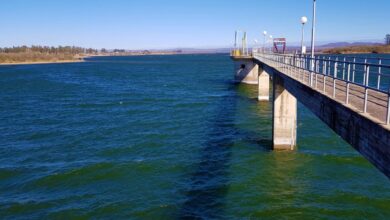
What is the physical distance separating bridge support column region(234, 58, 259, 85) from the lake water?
26612 mm

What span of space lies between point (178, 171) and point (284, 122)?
821 cm

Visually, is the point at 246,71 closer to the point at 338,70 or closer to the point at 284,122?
the point at 338,70

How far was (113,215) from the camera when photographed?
16391 mm

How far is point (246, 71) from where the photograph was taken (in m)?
65.6

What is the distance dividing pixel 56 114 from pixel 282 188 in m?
29.1

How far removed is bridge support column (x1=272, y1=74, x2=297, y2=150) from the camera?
24953 mm

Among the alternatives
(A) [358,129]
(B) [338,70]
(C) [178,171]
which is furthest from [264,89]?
(A) [358,129]

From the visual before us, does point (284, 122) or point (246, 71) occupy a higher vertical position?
point (246, 71)

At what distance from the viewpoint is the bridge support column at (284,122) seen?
2495 centimetres

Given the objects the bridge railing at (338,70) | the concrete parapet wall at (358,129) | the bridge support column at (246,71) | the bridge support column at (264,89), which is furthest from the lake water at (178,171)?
the bridge support column at (246,71)

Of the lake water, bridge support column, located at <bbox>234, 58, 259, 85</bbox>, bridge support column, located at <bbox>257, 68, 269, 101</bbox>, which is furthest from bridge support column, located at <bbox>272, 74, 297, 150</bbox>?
bridge support column, located at <bbox>234, 58, 259, 85</bbox>

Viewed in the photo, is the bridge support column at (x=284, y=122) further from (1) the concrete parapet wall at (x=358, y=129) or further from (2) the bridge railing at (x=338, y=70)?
(1) the concrete parapet wall at (x=358, y=129)

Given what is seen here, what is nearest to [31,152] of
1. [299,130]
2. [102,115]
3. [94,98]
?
[102,115]

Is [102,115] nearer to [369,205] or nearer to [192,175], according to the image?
[192,175]
